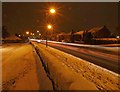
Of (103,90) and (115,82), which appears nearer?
(103,90)

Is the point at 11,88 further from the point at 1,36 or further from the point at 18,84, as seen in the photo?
the point at 1,36

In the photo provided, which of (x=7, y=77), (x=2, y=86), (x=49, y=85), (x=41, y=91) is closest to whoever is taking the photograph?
(x=41, y=91)

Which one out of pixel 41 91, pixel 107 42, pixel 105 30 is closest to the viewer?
pixel 41 91

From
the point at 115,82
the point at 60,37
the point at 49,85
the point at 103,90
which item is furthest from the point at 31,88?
the point at 60,37

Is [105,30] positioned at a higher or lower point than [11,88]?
higher

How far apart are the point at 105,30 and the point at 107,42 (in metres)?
19.2

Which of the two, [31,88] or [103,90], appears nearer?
[103,90]

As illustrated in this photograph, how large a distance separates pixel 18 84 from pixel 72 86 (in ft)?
10.6

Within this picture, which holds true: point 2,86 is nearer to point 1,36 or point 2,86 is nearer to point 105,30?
point 105,30

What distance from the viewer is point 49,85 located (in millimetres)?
8086

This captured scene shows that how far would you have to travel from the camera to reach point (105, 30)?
209ft

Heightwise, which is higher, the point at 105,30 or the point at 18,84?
the point at 105,30

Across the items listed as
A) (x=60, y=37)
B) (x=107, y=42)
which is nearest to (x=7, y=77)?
(x=107, y=42)

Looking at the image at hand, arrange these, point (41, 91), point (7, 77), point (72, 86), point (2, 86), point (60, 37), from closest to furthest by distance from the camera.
Result: point (72, 86) < point (41, 91) < point (2, 86) < point (7, 77) < point (60, 37)
